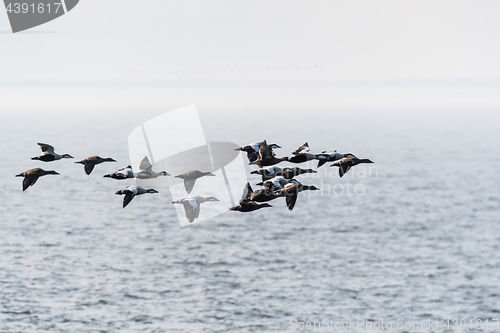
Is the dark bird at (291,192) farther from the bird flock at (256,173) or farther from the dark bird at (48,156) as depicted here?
the dark bird at (48,156)

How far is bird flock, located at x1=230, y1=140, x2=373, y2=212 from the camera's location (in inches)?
→ 713


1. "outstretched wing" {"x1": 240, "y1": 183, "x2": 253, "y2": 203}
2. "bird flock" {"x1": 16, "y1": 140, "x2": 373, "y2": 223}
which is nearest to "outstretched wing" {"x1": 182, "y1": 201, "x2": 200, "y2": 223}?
"bird flock" {"x1": 16, "y1": 140, "x2": 373, "y2": 223}

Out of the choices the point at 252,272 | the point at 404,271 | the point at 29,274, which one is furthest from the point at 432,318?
the point at 29,274

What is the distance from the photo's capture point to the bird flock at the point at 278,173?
1811cm

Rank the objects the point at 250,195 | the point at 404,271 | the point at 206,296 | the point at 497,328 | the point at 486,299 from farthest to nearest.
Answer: the point at 404,271 < the point at 206,296 < the point at 486,299 < the point at 497,328 < the point at 250,195

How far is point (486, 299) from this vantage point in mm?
156125

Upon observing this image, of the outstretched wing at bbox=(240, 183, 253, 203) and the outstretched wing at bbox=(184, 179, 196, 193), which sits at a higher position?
the outstretched wing at bbox=(184, 179, 196, 193)

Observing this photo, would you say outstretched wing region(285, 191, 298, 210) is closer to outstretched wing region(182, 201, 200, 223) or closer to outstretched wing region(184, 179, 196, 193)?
outstretched wing region(182, 201, 200, 223)

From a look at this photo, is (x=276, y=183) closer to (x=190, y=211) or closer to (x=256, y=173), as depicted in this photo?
(x=256, y=173)

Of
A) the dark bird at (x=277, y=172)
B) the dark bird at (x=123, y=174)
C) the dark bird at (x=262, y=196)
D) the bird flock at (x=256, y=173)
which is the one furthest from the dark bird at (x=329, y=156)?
the dark bird at (x=123, y=174)

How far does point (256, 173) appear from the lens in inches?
789

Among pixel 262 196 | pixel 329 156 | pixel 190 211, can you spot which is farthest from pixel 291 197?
pixel 190 211

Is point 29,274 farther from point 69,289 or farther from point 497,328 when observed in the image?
point 497,328

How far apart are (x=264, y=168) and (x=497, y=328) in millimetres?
147159
